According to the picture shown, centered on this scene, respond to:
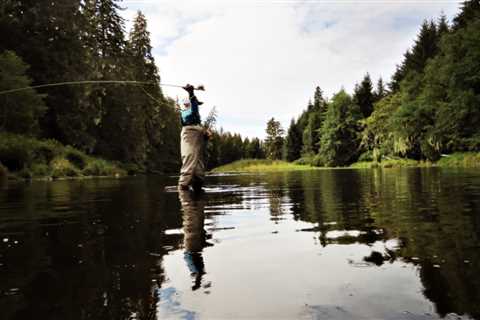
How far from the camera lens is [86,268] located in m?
3.09

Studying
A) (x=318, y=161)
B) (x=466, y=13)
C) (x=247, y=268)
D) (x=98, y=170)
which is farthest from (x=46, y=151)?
(x=318, y=161)

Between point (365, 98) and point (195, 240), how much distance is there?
77170mm

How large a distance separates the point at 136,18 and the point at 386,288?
221 ft

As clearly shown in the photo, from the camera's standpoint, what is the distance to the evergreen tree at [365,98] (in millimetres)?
76306

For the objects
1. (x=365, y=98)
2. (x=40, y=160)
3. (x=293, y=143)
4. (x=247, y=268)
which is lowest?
(x=247, y=268)

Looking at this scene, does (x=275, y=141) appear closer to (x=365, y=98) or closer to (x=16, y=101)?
(x=365, y=98)

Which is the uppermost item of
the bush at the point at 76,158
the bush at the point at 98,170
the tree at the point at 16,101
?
the tree at the point at 16,101

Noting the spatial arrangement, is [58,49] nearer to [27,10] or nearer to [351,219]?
[27,10]

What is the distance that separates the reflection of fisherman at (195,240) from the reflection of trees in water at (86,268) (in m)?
0.15

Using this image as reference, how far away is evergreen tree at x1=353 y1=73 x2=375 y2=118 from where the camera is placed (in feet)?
250

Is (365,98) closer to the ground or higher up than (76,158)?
higher up

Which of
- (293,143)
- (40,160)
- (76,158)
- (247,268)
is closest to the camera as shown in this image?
(247,268)

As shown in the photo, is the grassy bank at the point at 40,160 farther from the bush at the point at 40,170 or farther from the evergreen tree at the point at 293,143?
the evergreen tree at the point at 293,143

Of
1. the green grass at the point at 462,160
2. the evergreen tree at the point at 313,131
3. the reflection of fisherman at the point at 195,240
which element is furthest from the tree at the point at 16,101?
the evergreen tree at the point at 313,131
